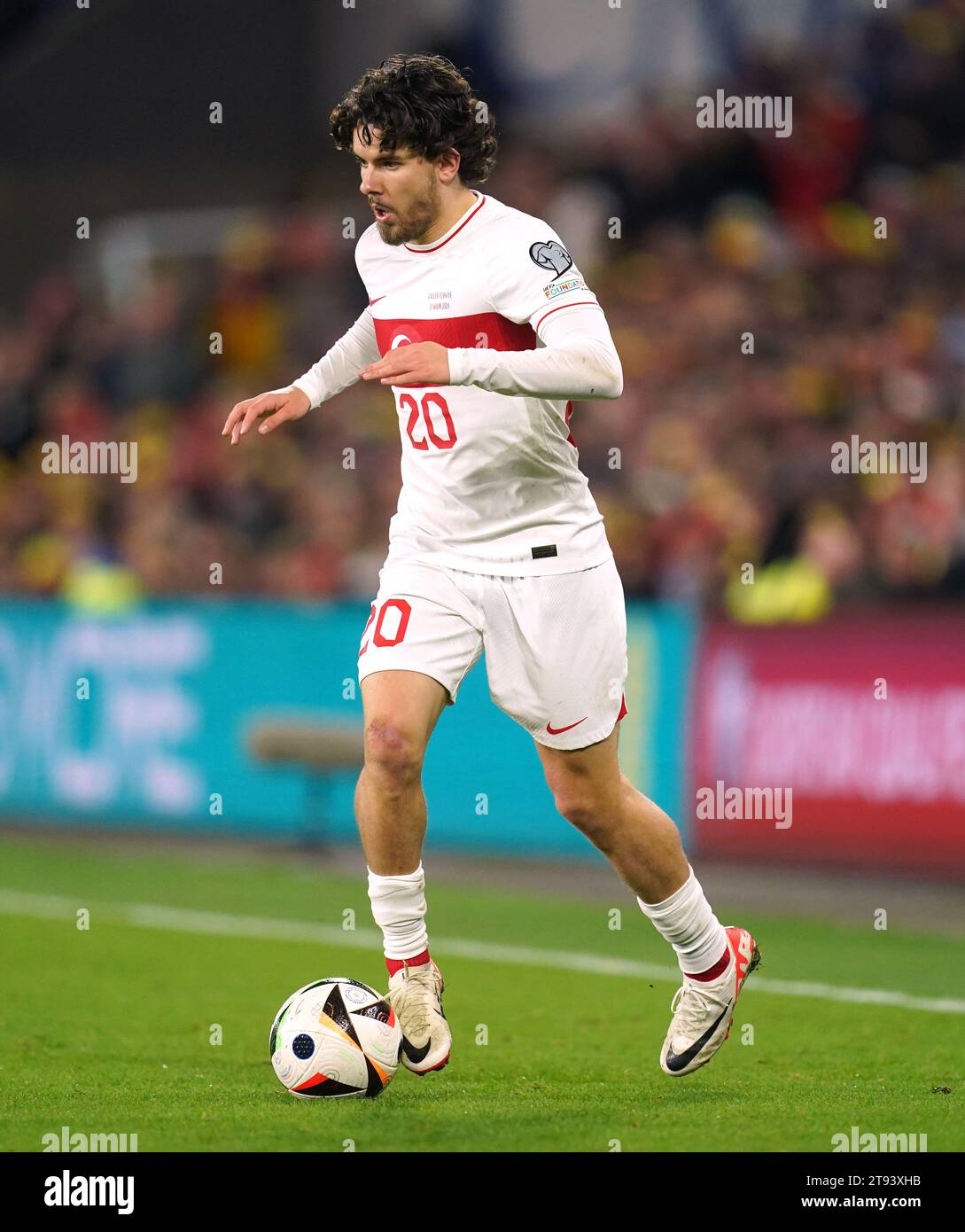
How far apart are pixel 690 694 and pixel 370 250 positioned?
666cm

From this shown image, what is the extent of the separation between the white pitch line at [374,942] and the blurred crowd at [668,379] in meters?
3.46

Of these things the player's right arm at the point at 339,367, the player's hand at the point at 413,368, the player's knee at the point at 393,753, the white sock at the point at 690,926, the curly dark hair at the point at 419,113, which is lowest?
the white sock at the point at 690,926

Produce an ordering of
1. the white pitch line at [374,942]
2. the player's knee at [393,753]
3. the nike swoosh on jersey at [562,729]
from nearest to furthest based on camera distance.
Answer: the player's knee at [393,753] < the nike swoosh on jersey at [562,729] < the white pitch line at [374,942]

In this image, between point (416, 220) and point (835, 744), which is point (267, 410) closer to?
point (416, 220)

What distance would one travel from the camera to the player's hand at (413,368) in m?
5.04

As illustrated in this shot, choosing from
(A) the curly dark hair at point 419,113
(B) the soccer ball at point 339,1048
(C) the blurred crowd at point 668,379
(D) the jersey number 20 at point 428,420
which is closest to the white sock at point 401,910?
(B) the soccer ball at point 339,1048

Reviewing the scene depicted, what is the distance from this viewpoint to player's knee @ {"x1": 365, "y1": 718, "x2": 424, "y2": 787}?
18.1ft

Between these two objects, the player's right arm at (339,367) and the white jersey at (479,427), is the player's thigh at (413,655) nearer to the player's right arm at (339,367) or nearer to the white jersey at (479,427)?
the white jersey at (479,427)

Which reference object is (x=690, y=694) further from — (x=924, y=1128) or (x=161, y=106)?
(x=161, y=106)

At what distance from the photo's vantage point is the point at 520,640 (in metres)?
5.77

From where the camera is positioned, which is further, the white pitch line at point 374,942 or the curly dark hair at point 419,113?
the white pitch line at point 374,942

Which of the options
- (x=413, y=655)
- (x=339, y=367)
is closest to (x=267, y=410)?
(x=339, y=367)

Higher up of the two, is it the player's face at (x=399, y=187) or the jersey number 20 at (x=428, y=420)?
the player's face at (x=399, y=187)

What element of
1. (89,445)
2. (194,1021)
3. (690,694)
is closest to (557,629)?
(194,1021)
